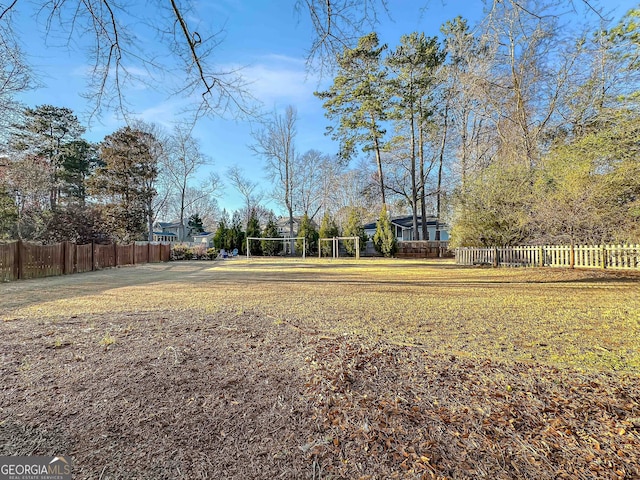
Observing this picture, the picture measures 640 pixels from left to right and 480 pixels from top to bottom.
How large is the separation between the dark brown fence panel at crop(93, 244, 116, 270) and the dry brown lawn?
1070 cm

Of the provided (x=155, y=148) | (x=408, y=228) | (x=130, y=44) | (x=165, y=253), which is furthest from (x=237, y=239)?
(x=130, y=44)

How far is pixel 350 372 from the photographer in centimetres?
247

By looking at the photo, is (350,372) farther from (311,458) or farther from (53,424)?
(53,424)

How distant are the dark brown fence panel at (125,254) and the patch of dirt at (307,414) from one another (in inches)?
572

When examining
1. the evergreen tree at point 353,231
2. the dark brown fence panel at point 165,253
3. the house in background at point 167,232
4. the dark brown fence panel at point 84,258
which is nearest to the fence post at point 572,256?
the evergreen tree at point 353,231

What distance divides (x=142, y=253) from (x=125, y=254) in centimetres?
198

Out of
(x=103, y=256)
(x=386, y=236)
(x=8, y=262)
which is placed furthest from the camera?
(x=386, y=236)

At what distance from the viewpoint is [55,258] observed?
10.9m

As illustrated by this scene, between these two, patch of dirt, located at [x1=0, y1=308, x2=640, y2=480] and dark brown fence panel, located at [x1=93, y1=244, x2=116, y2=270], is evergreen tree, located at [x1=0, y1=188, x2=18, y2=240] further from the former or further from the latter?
patch of dirt, located at [x1=0, y1=308, x2=640, y2=480]

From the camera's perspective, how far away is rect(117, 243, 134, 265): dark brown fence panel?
1575 centimetres

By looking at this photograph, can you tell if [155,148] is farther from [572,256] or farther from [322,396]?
[322,396]

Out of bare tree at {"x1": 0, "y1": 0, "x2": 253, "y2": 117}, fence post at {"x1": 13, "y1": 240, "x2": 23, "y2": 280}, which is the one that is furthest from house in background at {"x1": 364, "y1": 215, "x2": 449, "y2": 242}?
bare tree at {"x1": 0, "y1": 0, "x2": 253, "y2": 117}

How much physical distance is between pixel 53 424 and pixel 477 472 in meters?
2.23

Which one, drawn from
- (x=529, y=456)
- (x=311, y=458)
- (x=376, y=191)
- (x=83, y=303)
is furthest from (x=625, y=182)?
(x=376, y=191)
